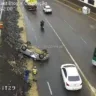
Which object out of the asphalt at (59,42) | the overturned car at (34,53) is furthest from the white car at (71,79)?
the overturned car at (34,53)

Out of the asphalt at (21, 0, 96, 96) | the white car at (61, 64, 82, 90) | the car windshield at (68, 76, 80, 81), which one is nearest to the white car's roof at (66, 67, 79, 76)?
the white car at (61, 64, 82, 90)

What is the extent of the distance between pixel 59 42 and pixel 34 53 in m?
7.75

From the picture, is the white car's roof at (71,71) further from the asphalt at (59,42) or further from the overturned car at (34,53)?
the overturned car at (34,53)

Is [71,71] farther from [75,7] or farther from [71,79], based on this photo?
[75,7]

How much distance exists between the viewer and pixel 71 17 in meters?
60.0

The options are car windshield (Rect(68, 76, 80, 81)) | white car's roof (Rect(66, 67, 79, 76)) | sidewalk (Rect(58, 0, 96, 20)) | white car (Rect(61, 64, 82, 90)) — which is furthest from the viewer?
sidewalk (Rect(58, 0, 96, 20))

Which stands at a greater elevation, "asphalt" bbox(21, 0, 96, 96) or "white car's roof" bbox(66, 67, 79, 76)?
"white car's roof" bbox(66, 67, 79, 76)

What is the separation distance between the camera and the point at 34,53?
3766cm

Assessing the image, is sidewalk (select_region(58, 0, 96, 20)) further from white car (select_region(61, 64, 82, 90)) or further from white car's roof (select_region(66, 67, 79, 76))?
white car (select_region(61, 64, 82, 90))

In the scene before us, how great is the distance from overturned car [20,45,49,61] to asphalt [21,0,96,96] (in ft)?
2.41

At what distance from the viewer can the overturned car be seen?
3712cm

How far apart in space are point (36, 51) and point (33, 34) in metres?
10.9

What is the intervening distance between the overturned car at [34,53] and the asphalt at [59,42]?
0.73 meters

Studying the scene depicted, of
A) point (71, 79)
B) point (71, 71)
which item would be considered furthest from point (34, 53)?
point (71, 79)
